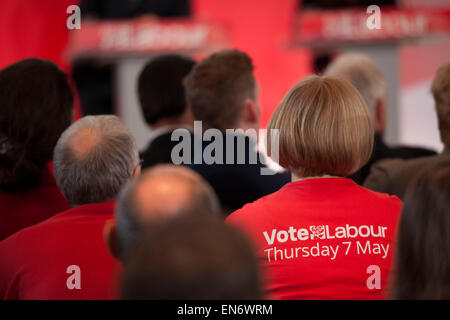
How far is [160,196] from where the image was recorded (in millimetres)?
1058

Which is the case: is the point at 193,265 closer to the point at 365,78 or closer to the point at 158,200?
the point at 158,200

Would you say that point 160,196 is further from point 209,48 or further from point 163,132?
point 209,48

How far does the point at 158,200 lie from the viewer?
1.06 metres

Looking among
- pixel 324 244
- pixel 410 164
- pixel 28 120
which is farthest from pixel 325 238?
pixel 28 120

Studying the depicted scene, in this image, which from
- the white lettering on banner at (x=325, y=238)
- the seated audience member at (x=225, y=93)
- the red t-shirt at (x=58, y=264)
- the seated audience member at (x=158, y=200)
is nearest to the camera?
the seated audience member at (x=158, y=200)

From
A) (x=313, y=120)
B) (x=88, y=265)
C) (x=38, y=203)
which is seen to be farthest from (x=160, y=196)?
(x=38, y=203)

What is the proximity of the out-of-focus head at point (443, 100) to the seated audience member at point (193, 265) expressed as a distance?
5.06ft

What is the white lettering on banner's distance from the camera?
149 centimetres

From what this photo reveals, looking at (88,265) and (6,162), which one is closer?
(88,265)

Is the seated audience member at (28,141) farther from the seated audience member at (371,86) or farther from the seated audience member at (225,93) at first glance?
the seated audience member at (371,86)

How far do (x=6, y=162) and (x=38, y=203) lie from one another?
146 millimetres

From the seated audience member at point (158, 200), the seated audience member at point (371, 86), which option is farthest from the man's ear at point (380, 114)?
the seated audience member at point (158, 200)

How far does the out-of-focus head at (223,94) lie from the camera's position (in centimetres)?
229

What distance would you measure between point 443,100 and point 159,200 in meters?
1.37
